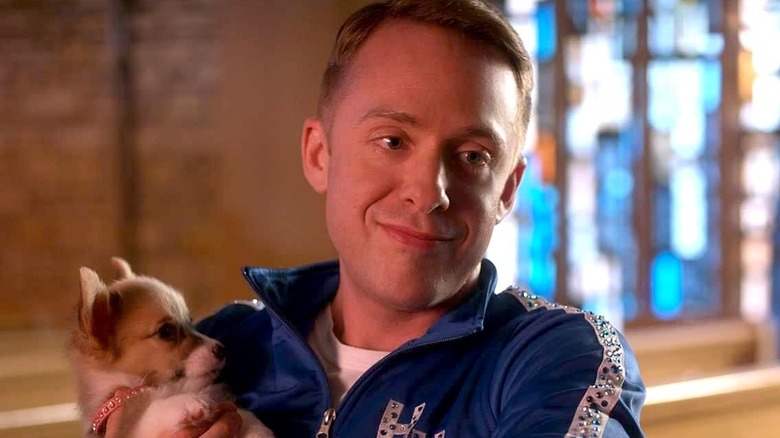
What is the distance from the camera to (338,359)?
1.74m

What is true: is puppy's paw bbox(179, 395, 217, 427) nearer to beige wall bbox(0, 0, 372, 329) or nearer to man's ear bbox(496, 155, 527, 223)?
man's ear bbox(496, 155, 527, 223)

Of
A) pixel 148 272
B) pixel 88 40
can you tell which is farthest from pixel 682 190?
pixel 88 40

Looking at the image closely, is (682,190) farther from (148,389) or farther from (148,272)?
(148,389)

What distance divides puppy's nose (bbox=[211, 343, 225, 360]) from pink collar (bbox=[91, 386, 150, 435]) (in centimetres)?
13

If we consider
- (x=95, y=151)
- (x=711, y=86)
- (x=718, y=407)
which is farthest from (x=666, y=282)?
(x=718, y=407)

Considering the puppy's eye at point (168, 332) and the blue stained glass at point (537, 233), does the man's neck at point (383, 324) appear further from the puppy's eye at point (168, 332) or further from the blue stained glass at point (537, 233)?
the blue stained glass at point (537, 233)

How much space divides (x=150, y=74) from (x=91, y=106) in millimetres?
491

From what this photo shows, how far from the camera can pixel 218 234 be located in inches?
261

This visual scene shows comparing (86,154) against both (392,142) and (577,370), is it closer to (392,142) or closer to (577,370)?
(392,142)

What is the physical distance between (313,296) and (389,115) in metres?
0.49

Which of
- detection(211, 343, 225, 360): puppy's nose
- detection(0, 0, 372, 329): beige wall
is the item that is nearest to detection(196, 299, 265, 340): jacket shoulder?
detection(211, 343, 225, 360): puppy's nose

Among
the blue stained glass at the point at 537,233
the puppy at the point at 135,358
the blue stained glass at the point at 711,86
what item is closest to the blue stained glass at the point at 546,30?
the blue stained glass at the point at 537,233

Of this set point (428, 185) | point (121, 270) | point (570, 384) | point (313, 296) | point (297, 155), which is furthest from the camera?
point (297, 155)

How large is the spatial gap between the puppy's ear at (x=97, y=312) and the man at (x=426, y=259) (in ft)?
0.97
